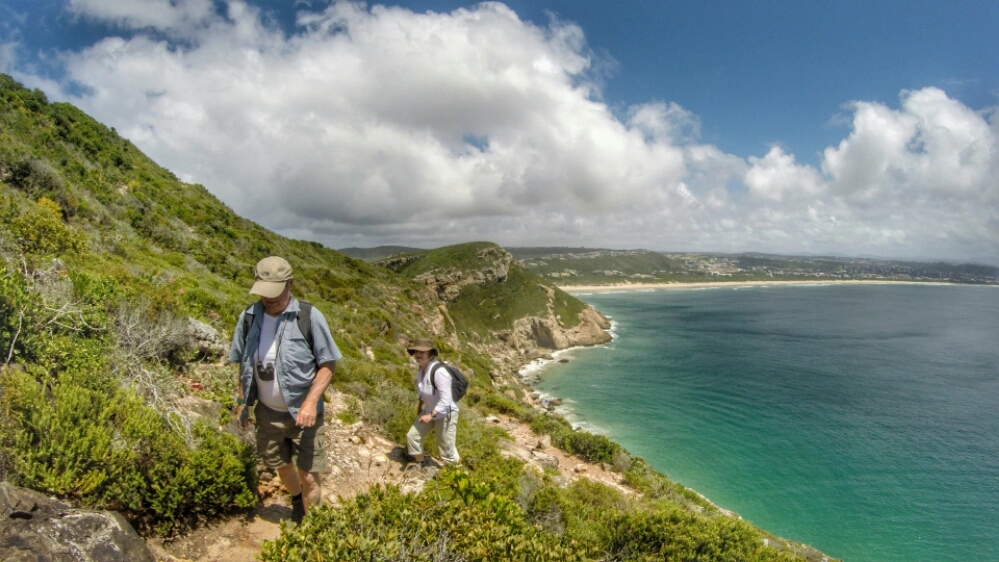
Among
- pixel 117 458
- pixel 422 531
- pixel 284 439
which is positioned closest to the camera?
pixel 422 531

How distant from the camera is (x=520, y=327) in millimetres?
76250

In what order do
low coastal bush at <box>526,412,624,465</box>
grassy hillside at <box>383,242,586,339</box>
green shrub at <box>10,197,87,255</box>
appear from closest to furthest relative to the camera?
green shrub at <box>10,197,87,255</box> < low coastal bush at <box>526,412,624,465</box> < grassy hillside at <box>383,242,586,339</box>

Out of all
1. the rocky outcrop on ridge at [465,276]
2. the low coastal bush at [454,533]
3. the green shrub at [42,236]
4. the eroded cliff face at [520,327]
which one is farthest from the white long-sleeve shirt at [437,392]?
the rocky outcrop on ridge at [465,276]

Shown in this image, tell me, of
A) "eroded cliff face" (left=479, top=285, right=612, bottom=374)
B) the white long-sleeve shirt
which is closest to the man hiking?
the white long-sleeve shirt

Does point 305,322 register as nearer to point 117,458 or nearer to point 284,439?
point 284,439

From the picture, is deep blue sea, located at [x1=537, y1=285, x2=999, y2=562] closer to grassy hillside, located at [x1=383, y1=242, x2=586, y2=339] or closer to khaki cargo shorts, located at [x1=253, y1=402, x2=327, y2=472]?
grassy hillside, located at [x1=383, y1=242, x2=586, y2=339]

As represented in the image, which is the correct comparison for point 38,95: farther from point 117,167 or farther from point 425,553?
point 425,553

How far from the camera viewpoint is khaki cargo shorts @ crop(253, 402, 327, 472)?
4.07 metres

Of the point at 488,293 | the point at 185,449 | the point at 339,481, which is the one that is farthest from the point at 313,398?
the point at 488,293

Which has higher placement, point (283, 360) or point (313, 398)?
point (283, 360)

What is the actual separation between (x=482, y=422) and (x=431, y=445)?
401 cm

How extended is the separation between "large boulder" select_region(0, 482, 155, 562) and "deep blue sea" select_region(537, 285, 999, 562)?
2920 centimetres

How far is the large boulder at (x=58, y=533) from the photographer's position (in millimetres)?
2672

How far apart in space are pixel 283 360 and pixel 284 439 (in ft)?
2.85
